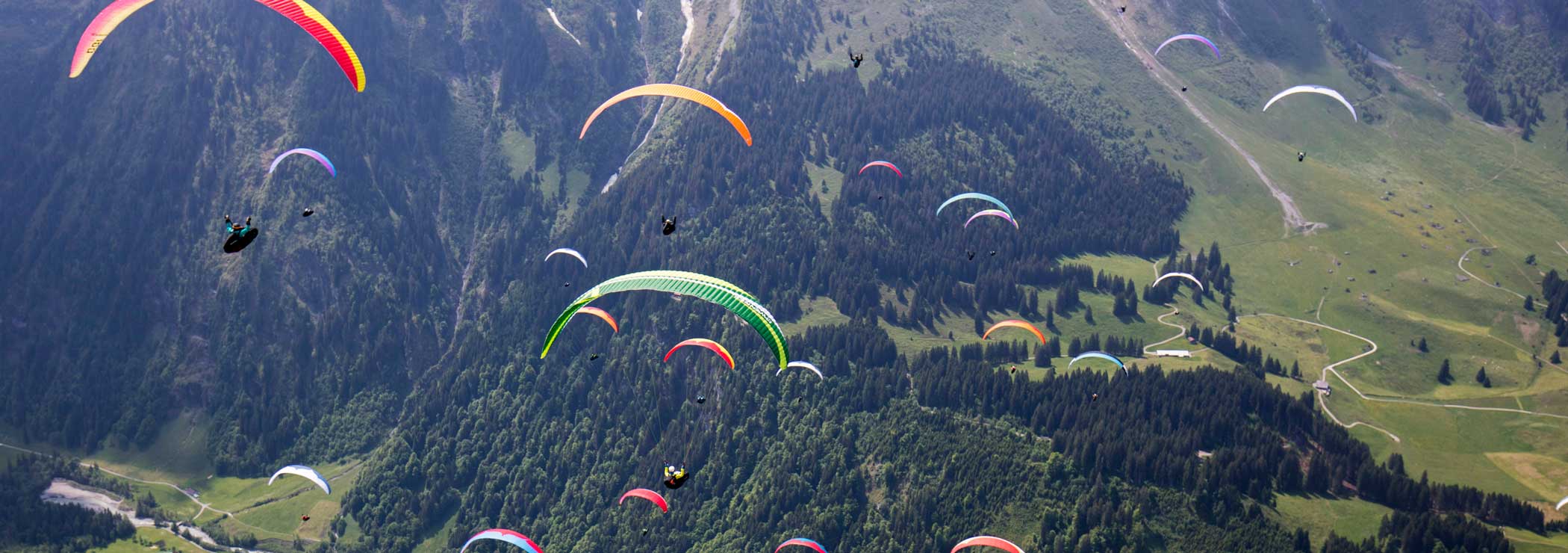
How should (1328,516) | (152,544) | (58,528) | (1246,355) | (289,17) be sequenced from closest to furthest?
(289,17)
(1328,516)
(152,544)
(58,528)
(1246,355)

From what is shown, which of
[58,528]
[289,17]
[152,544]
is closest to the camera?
[289,17]

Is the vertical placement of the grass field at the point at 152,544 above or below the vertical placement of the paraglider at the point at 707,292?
below

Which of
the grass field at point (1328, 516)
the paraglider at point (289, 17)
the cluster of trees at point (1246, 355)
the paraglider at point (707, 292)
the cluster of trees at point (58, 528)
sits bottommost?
the cluster of trees at point (58, 528)

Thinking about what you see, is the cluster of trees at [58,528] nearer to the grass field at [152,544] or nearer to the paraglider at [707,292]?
the grass field at [152,544]

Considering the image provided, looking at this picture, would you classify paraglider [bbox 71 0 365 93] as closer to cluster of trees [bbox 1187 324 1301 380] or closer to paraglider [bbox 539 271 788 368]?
paraglider [bbox 539 271 788 368]

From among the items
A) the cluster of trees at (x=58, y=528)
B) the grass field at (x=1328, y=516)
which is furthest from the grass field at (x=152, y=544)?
the grass field at (x=1328, y=516)

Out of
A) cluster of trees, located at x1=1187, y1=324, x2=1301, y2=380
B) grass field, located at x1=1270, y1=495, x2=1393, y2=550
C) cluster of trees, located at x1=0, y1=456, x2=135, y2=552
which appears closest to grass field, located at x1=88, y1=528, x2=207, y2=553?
cluster of trees, located at x1=0, y1=456, x2=135, y2=552

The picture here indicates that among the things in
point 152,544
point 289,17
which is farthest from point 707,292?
point 152,544

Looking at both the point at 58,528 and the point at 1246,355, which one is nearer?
the point at 58,528

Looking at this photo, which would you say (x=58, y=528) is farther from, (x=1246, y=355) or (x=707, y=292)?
(x=1246, y=355)
